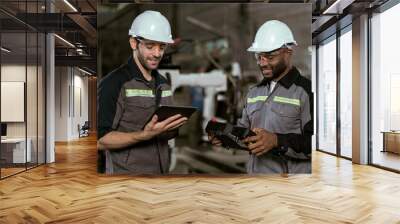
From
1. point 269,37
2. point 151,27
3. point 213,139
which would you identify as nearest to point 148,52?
point 151,27

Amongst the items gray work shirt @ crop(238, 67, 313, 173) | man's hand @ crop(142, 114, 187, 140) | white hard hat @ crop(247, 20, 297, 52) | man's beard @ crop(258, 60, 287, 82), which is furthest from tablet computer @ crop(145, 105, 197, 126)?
white hard hat @ crop(247, 20, 297, 52)

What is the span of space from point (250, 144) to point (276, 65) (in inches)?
49.6

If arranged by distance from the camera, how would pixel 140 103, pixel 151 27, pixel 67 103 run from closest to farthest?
pixel 140 103
pixel 151 27
pixel 67 103

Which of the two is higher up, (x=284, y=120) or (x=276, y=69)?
(x=276, y=69)

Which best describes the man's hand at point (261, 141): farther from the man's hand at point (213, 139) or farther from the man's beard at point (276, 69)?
the man's beard at point (276, 69)

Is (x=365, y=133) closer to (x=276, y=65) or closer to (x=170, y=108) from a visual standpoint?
(x=276, y=65)

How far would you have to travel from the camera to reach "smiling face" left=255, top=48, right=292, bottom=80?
6254 mm

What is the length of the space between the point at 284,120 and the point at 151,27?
96.0 inches

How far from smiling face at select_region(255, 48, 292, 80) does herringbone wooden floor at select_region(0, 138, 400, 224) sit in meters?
1.61

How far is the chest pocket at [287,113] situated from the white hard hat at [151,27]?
1.85m

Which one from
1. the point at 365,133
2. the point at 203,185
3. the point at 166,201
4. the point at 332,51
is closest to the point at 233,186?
the point at 203,185

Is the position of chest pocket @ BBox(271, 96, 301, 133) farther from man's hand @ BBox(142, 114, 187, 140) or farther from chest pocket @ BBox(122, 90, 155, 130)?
chest pocket @ BBox(122, 90, 155, 130)

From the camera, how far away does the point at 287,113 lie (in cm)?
632

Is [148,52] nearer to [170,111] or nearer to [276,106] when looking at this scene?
[170,111]
